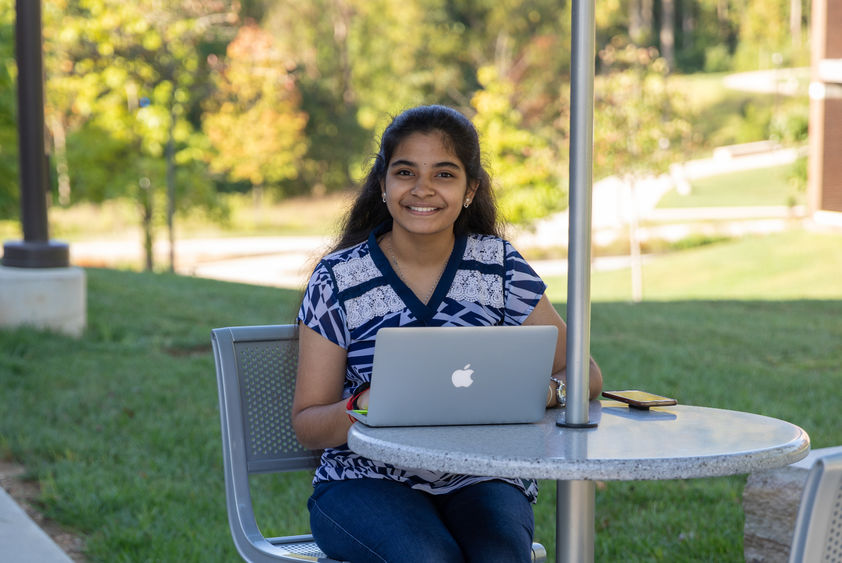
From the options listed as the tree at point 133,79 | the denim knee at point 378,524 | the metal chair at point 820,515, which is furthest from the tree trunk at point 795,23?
the metal chair at point 820,515

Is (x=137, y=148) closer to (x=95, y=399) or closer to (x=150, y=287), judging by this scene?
(x=150, y=287)

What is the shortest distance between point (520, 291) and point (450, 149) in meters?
0.43

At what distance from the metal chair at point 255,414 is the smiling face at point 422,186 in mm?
503

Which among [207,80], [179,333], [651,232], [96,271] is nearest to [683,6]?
[651,232]

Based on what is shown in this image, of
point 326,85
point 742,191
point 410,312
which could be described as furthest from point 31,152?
point 326,85

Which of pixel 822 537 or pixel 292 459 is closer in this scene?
pixel 822 537

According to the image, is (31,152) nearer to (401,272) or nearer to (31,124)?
(31,124)

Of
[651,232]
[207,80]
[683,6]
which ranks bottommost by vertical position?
[651,232]

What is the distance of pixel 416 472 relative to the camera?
8.30ft

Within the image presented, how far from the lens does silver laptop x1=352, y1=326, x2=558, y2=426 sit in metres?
1.95

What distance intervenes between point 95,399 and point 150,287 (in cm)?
530

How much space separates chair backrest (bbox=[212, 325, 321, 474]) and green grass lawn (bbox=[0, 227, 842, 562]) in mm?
1022

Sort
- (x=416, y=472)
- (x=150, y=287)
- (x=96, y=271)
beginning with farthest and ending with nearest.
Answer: (x=96, y=271) → (x=150, y=287) → (x=416, y=472)

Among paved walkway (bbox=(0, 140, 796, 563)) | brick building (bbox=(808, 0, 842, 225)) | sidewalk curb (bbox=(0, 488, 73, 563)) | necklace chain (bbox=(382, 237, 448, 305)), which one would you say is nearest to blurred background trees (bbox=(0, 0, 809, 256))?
necklace chain (bbox=(382, 237, 448, 305))
